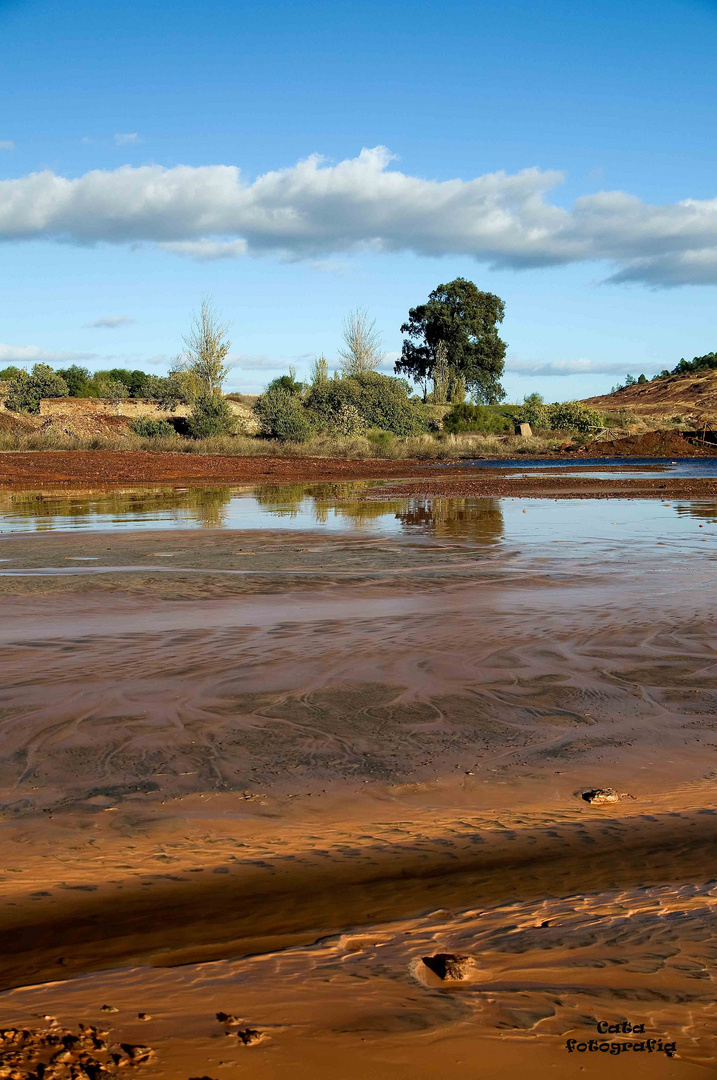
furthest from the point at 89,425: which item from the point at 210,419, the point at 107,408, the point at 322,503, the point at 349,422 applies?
the point at 322,503

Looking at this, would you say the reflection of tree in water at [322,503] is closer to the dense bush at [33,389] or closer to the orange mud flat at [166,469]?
the orange mud flat at [166,469]

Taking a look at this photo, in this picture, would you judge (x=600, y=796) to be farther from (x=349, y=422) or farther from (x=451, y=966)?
(x=349, y=422)

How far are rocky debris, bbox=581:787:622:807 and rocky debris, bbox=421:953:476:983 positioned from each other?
1.36 meters

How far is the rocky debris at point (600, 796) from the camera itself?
3682 mm

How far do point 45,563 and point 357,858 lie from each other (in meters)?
7.97

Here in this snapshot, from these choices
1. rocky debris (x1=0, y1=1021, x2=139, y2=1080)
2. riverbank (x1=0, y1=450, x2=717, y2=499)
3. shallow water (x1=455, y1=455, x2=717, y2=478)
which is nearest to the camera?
rocky debris (x1=0, y1=1021, x2=139, y2=1080)

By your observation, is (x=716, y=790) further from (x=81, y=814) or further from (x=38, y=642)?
(x=38, y=642)

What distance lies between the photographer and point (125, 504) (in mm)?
19922

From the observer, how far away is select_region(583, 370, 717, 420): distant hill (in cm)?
8606

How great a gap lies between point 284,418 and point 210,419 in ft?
14.8

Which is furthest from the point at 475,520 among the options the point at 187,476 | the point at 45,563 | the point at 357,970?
the point at 187,476

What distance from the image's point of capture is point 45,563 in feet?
33.7

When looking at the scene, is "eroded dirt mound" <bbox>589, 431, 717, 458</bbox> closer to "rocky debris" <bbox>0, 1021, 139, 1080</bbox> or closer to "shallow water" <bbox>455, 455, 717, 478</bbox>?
"shallow water" <bbox>455, 455, 717, 478</bbox>

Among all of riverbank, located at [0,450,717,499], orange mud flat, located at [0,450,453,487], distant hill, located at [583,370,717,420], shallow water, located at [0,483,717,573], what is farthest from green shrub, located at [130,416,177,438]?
distant hill, located at [583,370,717,420]
